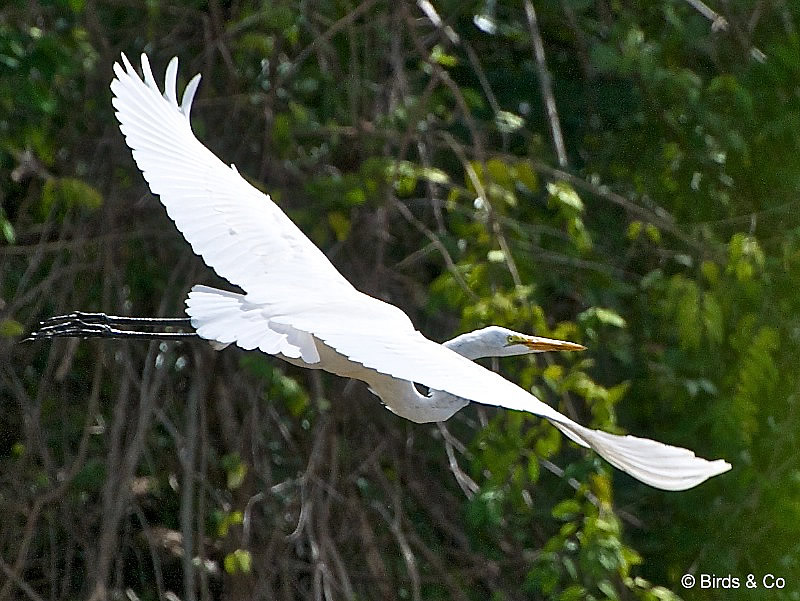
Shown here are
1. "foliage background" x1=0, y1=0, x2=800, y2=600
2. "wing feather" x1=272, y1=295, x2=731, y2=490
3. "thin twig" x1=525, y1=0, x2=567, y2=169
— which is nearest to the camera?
"wing feather" x1=272, y1=295, x2=731, y2=490

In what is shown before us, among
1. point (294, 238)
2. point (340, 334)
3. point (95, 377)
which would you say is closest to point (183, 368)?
point (95, 377)

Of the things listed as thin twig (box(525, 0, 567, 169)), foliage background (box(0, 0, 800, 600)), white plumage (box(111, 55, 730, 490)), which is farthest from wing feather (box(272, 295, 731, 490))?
thin twig (box(525, 0, 567, 169))

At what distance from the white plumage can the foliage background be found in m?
0.45

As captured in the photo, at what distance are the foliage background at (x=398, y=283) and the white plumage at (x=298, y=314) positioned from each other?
45 cm

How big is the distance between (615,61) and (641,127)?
1.58ft

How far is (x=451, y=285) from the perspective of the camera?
2.54 metres

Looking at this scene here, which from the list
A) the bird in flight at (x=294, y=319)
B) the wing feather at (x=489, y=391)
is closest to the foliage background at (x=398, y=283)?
the bird in flight at (x=294, y=319)

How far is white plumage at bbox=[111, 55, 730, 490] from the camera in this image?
5.22ft

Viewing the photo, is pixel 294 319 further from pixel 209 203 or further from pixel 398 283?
pixel 398 283

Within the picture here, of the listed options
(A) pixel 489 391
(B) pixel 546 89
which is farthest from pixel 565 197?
(A) pixel 489 391

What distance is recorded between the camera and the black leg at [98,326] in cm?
230

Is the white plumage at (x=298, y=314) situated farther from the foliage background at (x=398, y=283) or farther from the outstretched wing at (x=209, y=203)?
the foliage background at (x=398, y=283)

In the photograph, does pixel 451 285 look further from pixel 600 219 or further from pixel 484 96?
pixel 484 96

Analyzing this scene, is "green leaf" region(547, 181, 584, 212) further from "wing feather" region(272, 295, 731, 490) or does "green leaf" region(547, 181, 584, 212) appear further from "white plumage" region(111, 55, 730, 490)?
"wing feather" region(272, 295, 731, 490)
